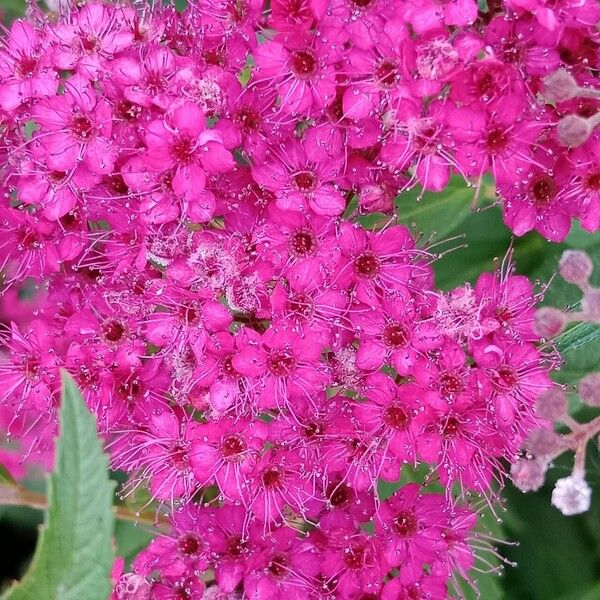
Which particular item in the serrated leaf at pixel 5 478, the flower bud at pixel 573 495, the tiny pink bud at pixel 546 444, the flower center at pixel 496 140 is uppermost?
the flower center at pixel 496 140

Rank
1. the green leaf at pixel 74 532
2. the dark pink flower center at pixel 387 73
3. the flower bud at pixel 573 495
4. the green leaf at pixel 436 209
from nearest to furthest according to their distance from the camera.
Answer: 1. the green leaf at pixel 74 532
2. the flower bud at pixel 573 495
3. the dark pink flower center at pixel 387 73
4. the green leaf at pixel 436 209

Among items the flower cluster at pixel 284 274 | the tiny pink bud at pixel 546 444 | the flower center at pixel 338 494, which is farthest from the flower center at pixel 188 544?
the tiny pink bud at pixel 546 444

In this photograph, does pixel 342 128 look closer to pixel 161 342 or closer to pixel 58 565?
pixel 161 342

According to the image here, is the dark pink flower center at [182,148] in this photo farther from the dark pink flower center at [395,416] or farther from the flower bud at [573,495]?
the flower bud at [573,495]

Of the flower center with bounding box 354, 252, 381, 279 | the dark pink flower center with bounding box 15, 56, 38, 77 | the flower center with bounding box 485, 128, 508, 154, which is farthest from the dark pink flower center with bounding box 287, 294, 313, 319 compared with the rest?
the dark pink flower center with bounding box 15, 56, 38, 77

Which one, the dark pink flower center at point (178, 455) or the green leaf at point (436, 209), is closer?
the dark pink flower center at point (178, 455)

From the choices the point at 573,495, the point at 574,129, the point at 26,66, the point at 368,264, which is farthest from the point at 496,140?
the point at 26,66

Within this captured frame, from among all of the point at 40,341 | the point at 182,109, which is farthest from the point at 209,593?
the point at 182,109

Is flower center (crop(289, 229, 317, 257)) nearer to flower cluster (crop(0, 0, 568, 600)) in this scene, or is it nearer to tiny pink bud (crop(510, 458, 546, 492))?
flower cluster (crop(0, 0, 568, 600))
